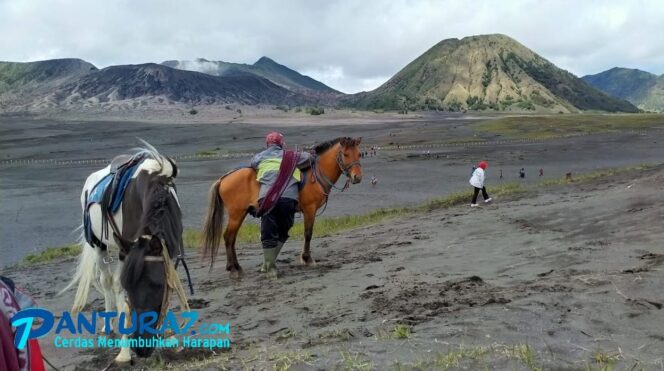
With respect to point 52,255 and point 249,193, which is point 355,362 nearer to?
point 249,193

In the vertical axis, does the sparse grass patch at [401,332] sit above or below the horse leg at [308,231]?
above

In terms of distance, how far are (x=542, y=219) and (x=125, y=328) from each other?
395 inches

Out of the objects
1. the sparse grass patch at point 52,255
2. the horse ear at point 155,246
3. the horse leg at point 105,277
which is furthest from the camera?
the sparse grass patch at point 52,255

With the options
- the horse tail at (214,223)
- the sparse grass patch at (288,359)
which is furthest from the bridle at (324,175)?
the sparse grass patch at (288,359)

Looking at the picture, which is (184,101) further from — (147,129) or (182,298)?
(182,298)

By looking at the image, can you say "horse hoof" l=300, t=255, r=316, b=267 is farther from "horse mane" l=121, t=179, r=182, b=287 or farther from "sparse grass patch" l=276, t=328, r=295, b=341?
"horse mane" l=121, t=179, r=182, b=287

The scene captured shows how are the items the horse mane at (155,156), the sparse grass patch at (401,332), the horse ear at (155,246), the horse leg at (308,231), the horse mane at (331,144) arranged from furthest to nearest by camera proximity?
1. the horse mane at (331,144)
2. the horse leg at (308,231)
3. the horse mane at (155,156)
4. the sparse grass patch at (401,332)
5. the horse ear at (155,246)

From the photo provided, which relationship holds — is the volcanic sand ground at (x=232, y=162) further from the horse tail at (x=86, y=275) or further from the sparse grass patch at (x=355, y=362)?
the sparse grass patch at (x=355, y=362)

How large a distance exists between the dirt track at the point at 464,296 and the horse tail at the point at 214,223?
645 mm

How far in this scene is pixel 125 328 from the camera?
5.27 metres

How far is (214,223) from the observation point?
392 inches

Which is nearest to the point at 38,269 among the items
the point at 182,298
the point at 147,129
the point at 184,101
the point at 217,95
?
the point at 182,298

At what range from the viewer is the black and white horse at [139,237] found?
427 centimetres

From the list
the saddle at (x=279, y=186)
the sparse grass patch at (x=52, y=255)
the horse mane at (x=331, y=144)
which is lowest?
the sparse grass patch at (x=52, y=255)
